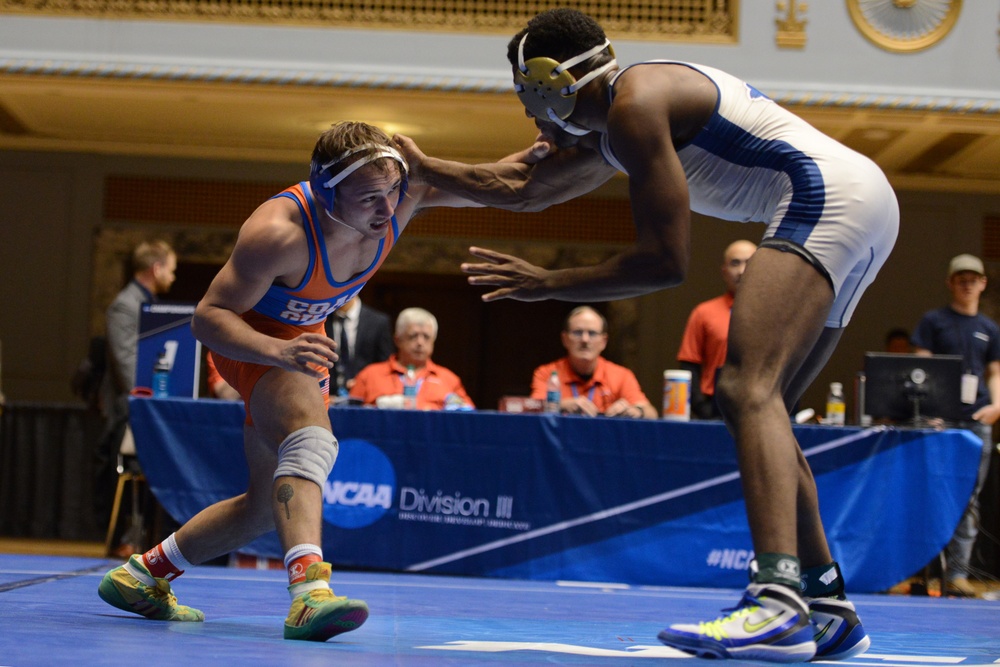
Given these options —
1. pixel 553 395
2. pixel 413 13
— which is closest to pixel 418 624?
pixel 553 395

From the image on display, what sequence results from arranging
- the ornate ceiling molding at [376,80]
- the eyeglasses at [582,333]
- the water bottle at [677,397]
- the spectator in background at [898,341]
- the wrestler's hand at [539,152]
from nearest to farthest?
the wrestler's hand at [539,152] < the water bottle at [677,397] < the eyeglasses at [582,333] < the ornate ceiling molding at [376,80] < the spectator in background at [898,341]

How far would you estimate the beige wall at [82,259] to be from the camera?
1009cm

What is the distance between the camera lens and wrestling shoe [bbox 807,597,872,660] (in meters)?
2.42

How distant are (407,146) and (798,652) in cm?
158

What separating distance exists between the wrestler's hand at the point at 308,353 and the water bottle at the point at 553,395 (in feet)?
9.96

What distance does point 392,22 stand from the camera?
7.75 meters

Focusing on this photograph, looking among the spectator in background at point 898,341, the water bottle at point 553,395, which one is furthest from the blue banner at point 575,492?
the spectator in background at point 898,341

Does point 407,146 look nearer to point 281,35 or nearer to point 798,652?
point 798,652

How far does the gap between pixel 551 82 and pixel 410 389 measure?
3.32 metres

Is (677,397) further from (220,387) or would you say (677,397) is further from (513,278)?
(513,278)

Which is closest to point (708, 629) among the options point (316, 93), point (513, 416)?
point (513, 416)

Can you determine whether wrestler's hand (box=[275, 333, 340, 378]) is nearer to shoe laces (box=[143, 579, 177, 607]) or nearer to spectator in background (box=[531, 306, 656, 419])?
shoe laces (box=[143, 579, 177, 607])

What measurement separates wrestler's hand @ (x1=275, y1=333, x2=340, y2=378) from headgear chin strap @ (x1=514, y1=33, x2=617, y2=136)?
713mm

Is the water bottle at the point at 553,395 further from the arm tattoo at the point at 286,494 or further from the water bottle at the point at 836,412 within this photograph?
the arm tattoo at the point at 286,494
